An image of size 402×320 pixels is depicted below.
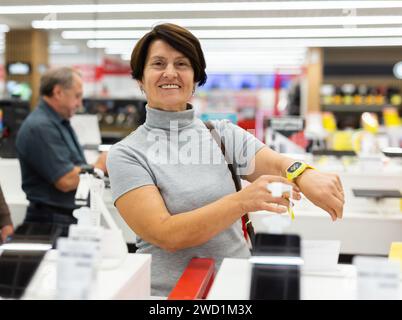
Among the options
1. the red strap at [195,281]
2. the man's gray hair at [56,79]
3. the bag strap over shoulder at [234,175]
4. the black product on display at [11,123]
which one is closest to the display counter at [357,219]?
the black product on display at [11,123]

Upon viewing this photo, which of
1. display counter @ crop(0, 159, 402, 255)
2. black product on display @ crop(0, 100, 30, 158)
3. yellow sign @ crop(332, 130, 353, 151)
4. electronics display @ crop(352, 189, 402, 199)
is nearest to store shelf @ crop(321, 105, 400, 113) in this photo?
yellow sign @ crop(332, 130, 353, 151)

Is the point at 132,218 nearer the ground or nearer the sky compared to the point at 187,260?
nearer the sky

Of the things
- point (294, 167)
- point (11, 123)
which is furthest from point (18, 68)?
point (294, 167)

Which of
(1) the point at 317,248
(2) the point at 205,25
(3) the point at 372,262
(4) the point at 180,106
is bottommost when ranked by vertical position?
(1) the point at 317,248

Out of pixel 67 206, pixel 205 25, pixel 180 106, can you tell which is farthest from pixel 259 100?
pixel 180 106

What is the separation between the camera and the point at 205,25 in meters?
4.62

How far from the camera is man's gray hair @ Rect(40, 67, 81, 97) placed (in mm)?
3117

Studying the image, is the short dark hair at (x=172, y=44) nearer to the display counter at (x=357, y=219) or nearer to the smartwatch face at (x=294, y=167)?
the smartwatch face at (x=294, y=167)

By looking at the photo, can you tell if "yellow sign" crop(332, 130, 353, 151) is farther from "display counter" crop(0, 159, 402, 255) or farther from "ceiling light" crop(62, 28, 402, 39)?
"display counter" crop(0, 159, 402, 255)

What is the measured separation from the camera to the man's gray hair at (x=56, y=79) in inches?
123

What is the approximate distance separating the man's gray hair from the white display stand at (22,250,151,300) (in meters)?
2.05

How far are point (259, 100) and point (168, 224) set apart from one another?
13630 mm
